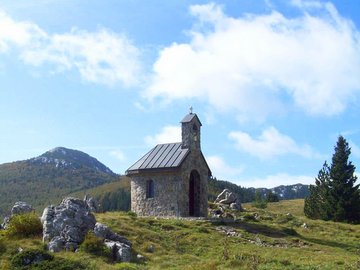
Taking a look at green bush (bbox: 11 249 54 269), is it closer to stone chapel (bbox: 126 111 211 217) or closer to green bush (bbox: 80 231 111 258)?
green bush (bbox: 80 231 111 258)

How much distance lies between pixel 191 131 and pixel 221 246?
51.0ft

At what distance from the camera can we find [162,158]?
4603 centimetres

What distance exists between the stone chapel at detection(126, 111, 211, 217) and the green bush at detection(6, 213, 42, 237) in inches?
644

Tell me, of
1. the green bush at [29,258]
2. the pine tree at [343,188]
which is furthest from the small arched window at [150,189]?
the pine tree at [343,188]

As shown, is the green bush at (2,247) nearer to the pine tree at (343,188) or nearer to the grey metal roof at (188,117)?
Result: the grey metal roof at (188,117)

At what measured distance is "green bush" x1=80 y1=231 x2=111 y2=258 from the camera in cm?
2602

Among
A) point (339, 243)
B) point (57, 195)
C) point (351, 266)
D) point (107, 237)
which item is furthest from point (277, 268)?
point (57, 195)

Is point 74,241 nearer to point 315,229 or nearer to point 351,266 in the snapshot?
point 351,266

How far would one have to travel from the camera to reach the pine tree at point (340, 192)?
58.9 metres

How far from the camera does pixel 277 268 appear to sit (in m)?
24.8

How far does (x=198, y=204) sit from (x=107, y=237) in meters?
18.8

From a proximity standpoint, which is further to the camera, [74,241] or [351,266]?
[74,241]

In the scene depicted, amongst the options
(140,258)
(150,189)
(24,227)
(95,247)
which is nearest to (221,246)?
(140,258)

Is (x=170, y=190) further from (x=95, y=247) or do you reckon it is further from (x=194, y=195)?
(x=95, y=247)
